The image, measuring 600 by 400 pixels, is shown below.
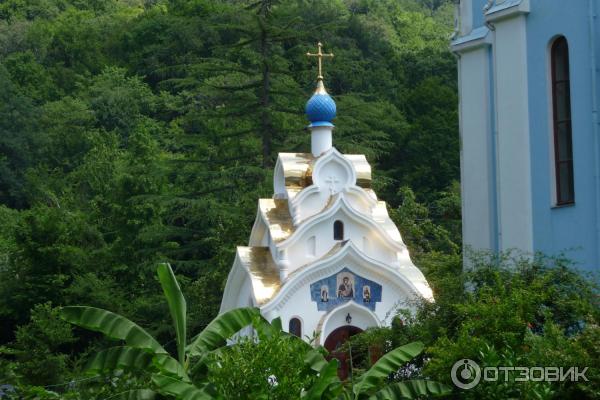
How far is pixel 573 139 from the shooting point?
16.6 m

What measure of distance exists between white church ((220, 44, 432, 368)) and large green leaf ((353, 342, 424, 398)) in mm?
8859

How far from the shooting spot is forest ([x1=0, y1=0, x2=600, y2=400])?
1529 cm

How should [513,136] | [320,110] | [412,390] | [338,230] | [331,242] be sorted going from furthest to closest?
[320,110]
[338,230]
[331,242]
[513,136]
[412,390]

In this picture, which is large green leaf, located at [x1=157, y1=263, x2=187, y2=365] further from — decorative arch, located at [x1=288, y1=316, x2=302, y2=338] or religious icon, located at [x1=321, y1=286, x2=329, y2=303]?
religious icon, located at [x1=321, y1=286, x2=329, y2=303]

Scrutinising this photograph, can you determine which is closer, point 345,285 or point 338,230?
point 345,285

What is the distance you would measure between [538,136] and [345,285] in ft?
32.1

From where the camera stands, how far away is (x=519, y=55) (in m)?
17.4

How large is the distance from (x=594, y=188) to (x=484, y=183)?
2497mm

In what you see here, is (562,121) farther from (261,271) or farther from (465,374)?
(261,271)

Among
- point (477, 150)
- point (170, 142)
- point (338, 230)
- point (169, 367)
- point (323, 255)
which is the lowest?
point (169, 367)

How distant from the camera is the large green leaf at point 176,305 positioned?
16.7 meters

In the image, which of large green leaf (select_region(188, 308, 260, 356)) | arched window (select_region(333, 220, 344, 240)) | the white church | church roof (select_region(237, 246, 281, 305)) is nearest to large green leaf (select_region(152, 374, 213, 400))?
large green leaf (select_region(188, 308, 260, 356))

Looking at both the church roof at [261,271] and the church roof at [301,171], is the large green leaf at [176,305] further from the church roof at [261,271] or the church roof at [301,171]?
the church roof at [301,171]

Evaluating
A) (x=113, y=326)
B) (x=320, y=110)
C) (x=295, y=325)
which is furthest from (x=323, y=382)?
(x=320, y=110)
